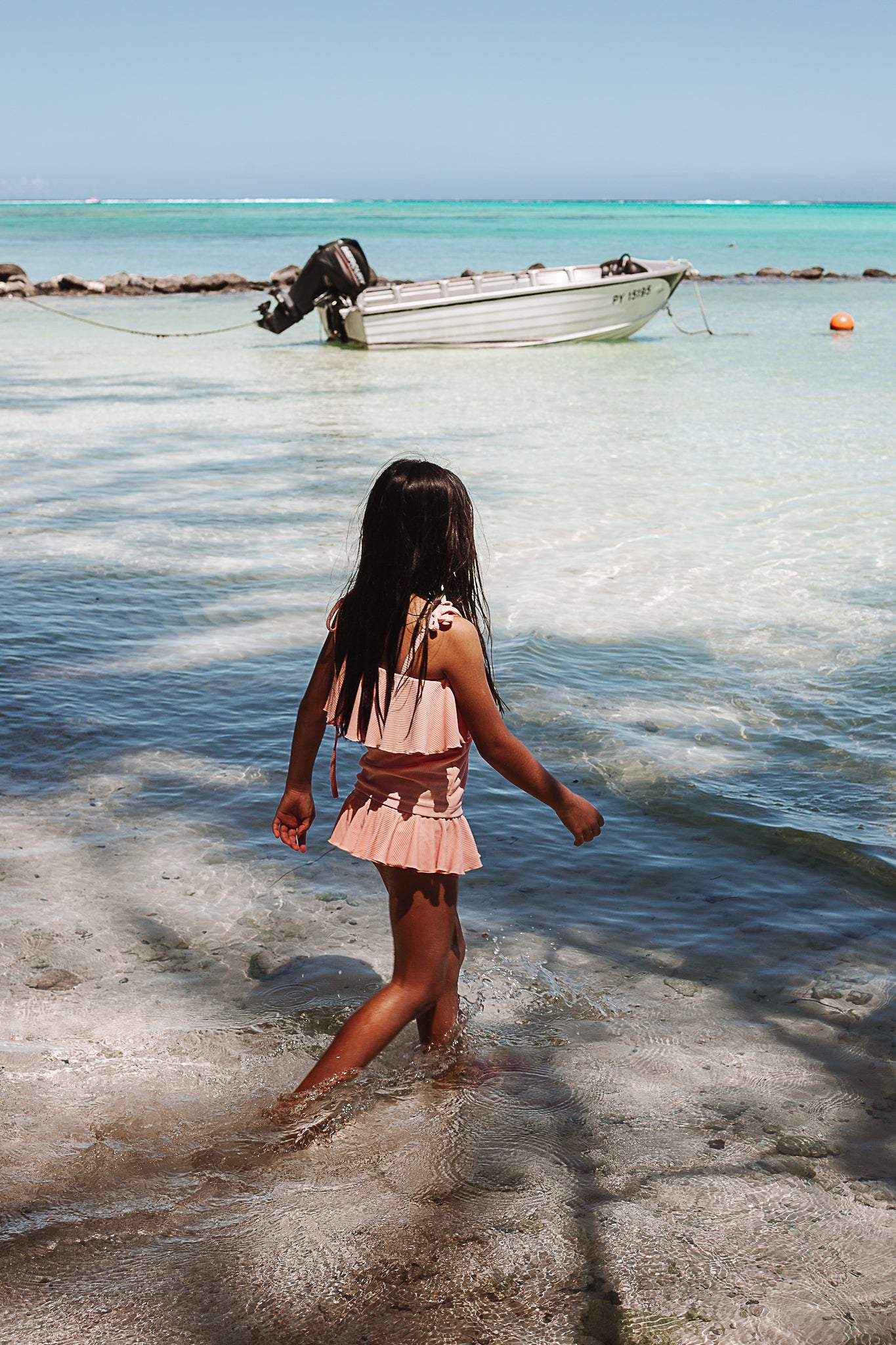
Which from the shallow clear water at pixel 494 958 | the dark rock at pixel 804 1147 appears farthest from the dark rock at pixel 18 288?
the dark rock at pixel 804 1147

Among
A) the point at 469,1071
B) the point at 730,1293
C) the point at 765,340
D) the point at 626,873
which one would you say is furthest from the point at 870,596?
the point at 765,340

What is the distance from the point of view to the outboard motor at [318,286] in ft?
72.0

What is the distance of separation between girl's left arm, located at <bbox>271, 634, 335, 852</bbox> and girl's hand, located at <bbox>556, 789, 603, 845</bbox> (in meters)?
0.59

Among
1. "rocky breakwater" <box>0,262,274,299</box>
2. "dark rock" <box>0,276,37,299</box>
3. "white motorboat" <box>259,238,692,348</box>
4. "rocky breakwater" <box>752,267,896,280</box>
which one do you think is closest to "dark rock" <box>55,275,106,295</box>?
"rocky breakwater" <box>0,262,274,299</box>

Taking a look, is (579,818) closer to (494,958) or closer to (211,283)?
(494,958)

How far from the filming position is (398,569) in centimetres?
251

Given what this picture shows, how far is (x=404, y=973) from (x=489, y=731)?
0.62 metres

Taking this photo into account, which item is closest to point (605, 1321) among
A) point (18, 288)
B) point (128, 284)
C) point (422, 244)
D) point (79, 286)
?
point (18, 288)

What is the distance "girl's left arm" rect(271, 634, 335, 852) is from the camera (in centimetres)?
263

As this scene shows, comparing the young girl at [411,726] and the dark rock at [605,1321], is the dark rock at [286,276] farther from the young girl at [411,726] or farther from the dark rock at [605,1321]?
the dark rock at [605,1321]

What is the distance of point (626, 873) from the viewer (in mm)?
4152

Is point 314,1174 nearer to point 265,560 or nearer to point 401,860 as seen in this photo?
point 401,860

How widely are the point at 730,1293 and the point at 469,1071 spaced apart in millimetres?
915

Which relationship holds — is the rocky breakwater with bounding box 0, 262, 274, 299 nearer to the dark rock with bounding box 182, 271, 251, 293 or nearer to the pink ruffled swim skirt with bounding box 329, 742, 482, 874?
the dark rock with bounding box 182, 271, 251, 293
